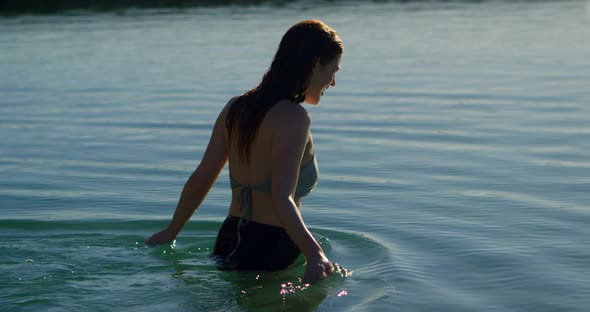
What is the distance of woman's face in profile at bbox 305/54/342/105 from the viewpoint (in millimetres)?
5566

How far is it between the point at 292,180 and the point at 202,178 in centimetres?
80

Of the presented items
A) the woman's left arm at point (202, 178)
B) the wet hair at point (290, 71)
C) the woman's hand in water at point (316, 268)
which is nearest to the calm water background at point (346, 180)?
the woman's left arm at point (202, 178)

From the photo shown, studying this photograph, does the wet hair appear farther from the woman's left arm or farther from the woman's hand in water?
the woman's hand in water

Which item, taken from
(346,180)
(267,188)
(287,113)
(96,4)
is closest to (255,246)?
(267,188)

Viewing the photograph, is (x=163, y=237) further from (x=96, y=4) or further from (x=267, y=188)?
(x=96, y=4)

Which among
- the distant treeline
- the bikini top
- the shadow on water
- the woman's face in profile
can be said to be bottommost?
the shadow on water

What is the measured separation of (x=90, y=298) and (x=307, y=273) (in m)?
1.40

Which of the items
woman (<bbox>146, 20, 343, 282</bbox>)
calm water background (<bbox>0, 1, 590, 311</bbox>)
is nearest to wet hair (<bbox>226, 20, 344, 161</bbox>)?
woman (<bbox>146, 20, 343, 282</bbox>)

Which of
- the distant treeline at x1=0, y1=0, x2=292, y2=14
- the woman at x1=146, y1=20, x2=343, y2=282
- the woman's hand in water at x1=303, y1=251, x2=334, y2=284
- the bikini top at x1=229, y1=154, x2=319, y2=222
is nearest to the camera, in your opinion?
the woman's hand in water at x1=303, y1=251, x2=334, y2=284

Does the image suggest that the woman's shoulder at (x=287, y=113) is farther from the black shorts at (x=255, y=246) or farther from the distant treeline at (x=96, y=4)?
the distant treeline at (x=96, y=4)

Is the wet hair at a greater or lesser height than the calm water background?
greater

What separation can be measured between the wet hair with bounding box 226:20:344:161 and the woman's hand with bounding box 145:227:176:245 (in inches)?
34.6

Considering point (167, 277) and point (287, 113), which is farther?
point (167, 277)

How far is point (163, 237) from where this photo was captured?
20.5ft
